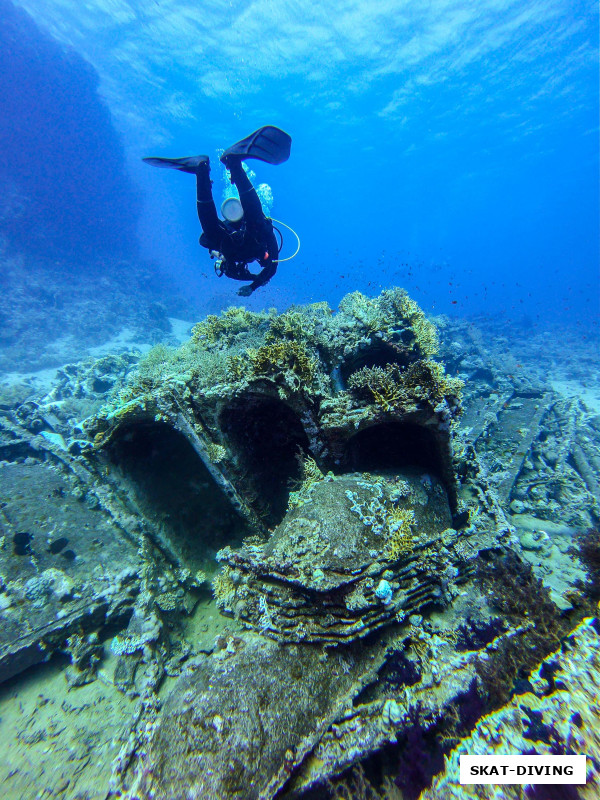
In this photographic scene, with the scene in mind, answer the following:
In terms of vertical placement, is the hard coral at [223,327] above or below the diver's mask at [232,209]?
below

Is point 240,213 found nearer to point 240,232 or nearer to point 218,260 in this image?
point 240,232

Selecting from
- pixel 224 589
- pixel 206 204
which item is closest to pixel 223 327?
pixel 206 204

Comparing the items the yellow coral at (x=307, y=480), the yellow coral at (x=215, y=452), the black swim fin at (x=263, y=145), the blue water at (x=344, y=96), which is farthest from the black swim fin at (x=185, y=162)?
the blue water at (x=344, y=96)

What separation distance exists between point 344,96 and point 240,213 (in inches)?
2462

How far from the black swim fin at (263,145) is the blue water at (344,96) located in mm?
13188

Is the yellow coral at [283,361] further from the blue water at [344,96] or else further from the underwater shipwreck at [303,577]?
the blue water at [344,96]

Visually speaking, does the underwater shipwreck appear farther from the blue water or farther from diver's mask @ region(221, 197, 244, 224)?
the blue water

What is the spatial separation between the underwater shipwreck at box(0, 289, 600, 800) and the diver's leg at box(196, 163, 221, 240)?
7.54 feet

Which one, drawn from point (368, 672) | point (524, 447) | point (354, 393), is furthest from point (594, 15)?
point (368, 672)

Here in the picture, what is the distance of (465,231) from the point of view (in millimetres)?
155625

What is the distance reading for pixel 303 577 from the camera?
3.32 meters

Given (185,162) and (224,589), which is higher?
(185,162)

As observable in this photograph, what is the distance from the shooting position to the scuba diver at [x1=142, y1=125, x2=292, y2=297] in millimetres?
7289

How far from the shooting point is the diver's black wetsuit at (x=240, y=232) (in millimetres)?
7324
